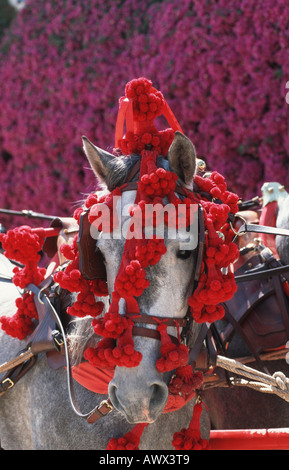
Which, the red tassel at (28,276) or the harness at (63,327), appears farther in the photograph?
the red tassel at (28,276)

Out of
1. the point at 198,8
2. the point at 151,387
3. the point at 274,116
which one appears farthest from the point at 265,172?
the point at 151,387

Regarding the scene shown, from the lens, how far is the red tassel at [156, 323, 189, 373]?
6.00 ft

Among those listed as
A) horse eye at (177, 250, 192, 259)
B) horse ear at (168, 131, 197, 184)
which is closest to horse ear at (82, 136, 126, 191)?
horse ear at (168, 131, 197, 184)

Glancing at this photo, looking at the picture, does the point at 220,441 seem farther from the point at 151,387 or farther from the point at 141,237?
the point at 141,237

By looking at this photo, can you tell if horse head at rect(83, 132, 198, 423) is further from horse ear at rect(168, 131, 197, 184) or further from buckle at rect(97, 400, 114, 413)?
buckle at rect(97, 400, 114, 413)

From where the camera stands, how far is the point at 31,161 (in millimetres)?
6578

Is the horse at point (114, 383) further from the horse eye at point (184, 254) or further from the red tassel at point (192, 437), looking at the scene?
the red tassel at point (192, 437)

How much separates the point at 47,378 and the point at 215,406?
79cm

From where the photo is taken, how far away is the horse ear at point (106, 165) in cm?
206

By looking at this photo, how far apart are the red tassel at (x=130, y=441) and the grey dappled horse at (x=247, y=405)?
571 mm

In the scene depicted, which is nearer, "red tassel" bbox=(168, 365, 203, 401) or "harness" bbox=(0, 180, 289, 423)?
"red tassel" bbox=(168, 365, 203, 401)

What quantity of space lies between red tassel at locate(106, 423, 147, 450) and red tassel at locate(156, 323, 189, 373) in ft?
1.52

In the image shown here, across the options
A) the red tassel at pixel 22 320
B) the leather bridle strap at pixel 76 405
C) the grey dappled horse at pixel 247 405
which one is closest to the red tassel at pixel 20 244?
the red tassel at pixel 22 320

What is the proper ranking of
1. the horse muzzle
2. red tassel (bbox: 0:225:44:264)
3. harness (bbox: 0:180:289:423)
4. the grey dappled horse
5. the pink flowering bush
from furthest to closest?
the pink flowering bush
the grey dappled horse
red tassel (bbox: 0:225:44:264)
harness (bbox: 0:180:289:423)
the horse muzzle
